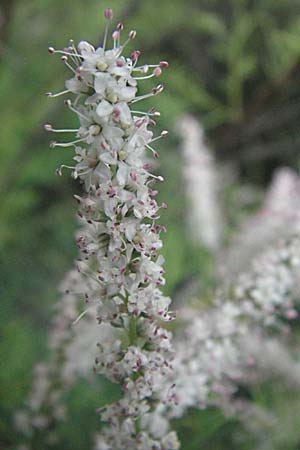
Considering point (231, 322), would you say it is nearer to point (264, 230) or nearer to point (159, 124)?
point (264, 230)

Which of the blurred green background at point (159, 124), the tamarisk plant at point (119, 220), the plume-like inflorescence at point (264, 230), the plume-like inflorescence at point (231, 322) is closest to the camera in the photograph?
the tamarisk plant at point (119, 220)

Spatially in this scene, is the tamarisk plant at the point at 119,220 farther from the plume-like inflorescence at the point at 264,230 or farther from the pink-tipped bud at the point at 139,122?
the plume-like inflorescence at the point at 264,230

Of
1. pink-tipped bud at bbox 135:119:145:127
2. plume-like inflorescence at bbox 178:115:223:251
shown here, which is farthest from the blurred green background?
pink-tipped bud at bbox 135:119:145:127

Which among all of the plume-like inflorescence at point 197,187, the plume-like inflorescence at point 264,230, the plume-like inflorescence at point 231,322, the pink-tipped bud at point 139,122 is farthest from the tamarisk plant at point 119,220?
the plume-like inflorescence at point 197,187

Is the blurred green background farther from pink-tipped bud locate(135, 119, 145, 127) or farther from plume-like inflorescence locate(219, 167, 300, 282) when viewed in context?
pink-tipped bud locate(135, 119, 145, 127)

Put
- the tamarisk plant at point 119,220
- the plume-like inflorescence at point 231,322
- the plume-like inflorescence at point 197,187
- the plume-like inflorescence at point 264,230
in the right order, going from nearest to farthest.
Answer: the tamarisk plant at point 119,220
the plume-like inflorescence at point 231,322
the plume-like inflorescence at point 264,230
the plume-like inflorescence at point 197,187

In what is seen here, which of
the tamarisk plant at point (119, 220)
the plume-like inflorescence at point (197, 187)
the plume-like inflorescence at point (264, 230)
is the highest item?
the plume-like inflorescence at point (197, 187)

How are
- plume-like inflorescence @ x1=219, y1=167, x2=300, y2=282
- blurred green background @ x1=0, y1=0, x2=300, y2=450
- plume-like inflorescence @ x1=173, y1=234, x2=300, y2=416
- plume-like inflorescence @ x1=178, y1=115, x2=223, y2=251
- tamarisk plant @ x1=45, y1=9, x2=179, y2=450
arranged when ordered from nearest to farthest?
1. tamarisk plant @ x1=45, y1=9, x2=179, y2=450
2. plume-like inflorescence @ x1=173, y1=234, x2=300, y2=416
3. blurred green background @ x1=0, y1=0, x2=300, y2=450
4. plume-like inflorescence @ x1=219, y1=167, x2=300, y2=282
5. plume-like inflorescence @ x1=178, y1=115, x2=223, y2=251

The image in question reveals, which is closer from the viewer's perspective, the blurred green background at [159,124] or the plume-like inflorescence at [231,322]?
the plume-like inflorescence at [231,322]
